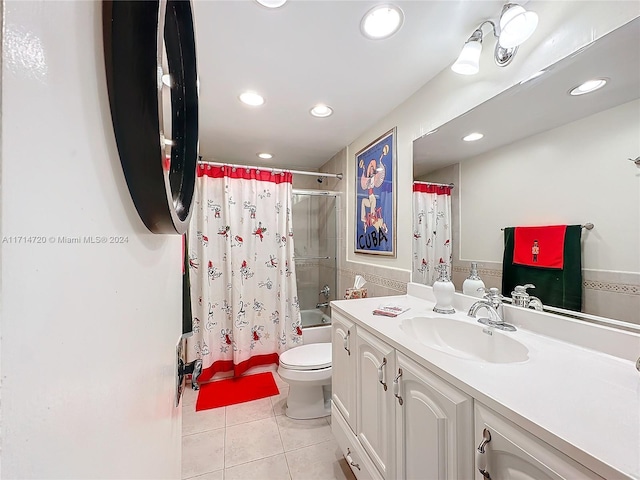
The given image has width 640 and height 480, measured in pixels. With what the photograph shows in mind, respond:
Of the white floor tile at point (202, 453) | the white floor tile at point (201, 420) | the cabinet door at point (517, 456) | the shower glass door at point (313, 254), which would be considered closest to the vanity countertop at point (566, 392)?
the cabinet door at point (517, 456)

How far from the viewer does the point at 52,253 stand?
0.73 ft

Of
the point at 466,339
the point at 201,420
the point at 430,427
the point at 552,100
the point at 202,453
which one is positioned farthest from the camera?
the point at 201,420

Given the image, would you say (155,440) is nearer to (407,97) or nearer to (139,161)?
(139,161)

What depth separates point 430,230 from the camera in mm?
1597

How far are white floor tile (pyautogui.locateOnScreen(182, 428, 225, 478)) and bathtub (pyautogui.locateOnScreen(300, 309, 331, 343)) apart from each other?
1152 mm

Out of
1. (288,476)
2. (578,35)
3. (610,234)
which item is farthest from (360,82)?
(288,476)

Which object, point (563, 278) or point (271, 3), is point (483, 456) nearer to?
Answer: point (563, 278)

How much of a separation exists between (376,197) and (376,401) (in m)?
1.43

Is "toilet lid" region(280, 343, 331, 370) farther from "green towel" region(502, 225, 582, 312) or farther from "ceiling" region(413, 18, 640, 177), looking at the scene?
"ceiling" region(413, 18, 640, 177)

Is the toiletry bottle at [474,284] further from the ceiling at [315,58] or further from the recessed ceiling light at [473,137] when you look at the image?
the ceiling at [315,58]

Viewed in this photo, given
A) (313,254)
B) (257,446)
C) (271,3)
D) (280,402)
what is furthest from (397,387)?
(313,254)

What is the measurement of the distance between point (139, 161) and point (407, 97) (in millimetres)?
1787

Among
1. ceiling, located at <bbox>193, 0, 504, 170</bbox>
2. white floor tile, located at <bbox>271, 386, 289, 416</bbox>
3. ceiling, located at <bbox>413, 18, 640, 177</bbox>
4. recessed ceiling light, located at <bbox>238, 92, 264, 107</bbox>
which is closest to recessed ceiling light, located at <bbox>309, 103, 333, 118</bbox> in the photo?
ceiling, located at <bbox>193, 0, 504, 170</bbox>

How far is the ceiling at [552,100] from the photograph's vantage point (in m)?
0.81
